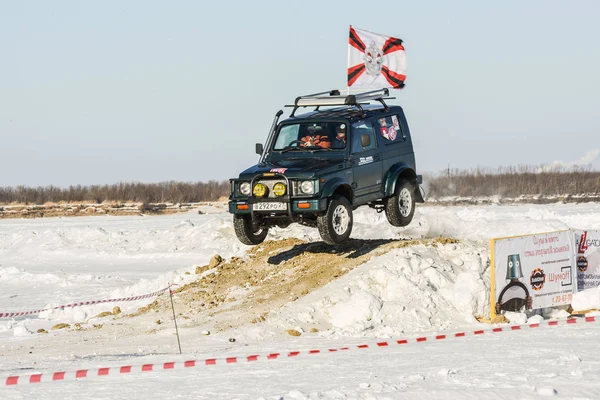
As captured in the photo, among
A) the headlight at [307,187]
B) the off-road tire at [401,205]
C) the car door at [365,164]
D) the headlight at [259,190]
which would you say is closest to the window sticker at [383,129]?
the car door at [365,164]

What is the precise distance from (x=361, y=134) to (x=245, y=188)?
8.06 ft

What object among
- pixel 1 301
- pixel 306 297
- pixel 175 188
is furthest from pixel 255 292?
pixel 175 188

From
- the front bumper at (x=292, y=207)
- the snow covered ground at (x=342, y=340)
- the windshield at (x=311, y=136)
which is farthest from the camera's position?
the windshield at (x=311, y=136)

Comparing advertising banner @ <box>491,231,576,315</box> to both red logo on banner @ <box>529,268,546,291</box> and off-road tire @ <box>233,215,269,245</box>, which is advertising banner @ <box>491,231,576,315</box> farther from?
off-road tire @ <box>233,215,269,245</box>

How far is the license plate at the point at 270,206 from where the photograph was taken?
15.7m

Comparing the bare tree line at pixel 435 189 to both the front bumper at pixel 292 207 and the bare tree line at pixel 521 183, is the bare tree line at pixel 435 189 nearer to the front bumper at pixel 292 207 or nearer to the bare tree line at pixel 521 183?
the bare tree line at pixel 521 183

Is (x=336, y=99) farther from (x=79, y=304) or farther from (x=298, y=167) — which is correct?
(x=79, y=304)

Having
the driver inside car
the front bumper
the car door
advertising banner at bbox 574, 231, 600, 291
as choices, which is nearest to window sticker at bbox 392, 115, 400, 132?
the car door

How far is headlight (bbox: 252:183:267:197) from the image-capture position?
52.2ft

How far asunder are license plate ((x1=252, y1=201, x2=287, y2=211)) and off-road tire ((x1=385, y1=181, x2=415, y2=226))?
111 inches

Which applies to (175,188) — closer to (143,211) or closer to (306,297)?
Result: (143,211)

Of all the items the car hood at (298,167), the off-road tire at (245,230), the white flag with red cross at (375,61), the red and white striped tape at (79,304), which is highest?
the white flag with red cross at (375,61)

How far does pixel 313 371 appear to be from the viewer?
10812 mm

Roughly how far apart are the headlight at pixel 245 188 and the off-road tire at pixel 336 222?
1409 millimetres
